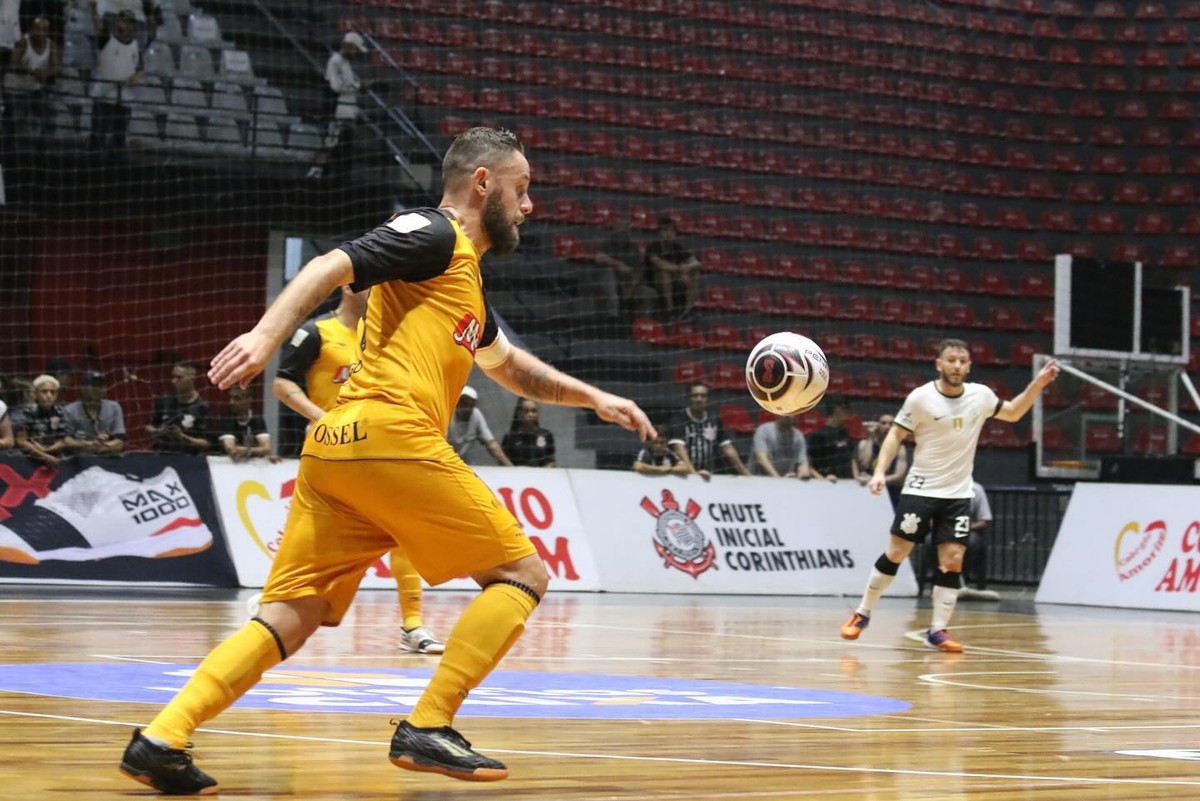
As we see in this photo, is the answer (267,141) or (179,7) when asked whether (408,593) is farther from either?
(179,7)

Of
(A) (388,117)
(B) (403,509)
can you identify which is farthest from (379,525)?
(A) (388,117)

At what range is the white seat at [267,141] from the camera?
19906mm

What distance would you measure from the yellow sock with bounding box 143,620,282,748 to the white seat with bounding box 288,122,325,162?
15826 mm

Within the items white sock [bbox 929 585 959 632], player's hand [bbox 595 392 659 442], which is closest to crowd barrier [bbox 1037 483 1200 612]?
white sock [bbox 929 585 959 632]

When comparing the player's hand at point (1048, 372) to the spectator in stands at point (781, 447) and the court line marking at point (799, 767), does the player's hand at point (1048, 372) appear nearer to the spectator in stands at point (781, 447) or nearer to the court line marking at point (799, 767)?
the court line marking at point (799, 767)

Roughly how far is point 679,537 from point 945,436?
17.5 feet

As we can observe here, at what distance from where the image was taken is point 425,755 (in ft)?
15.7

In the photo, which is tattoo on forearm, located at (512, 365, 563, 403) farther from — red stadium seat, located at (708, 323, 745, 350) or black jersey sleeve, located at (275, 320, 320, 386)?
red stadium seat, located at (708, 323, 745, 350)

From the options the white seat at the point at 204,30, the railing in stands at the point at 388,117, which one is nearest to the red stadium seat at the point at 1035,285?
the railing in stands at the point at 388,117

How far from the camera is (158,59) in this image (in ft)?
67.3

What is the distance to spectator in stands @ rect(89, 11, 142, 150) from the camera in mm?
19266

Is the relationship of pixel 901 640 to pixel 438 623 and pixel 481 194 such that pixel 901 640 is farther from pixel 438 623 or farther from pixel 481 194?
pixel 481 194

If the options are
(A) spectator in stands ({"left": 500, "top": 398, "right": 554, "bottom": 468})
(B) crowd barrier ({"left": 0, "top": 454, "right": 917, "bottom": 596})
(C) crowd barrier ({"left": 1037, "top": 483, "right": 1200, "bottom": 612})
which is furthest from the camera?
(A) spectator in stands ({"left": 500, "top": 398, "right": 554, "bottom": 468})

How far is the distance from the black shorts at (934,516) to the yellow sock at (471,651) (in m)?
8.00
